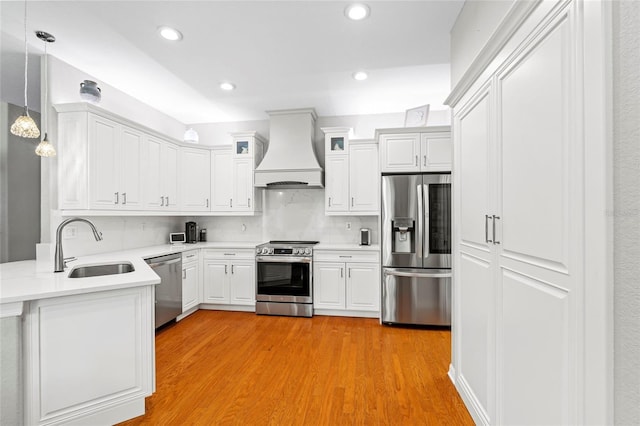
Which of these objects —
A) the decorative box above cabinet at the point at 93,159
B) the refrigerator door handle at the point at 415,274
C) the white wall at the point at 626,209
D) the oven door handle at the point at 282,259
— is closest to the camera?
the white wall at the point at 626,209

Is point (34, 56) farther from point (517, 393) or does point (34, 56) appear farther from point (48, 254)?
point (517, 393)

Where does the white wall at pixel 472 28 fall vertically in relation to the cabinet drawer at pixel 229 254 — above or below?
above

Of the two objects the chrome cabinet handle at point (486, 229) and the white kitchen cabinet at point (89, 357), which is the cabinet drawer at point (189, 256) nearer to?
the white kitchen cabinet at point (89, 357)

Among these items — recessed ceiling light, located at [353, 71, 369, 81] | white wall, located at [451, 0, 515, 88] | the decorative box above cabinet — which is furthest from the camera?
recessed ceiling light, located at [353, 71, 369, 81]

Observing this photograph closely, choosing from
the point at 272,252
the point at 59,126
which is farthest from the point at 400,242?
the point at 59,126

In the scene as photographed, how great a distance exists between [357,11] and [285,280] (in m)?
3.06

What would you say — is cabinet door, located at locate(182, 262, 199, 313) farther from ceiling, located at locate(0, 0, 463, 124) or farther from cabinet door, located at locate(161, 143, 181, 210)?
ceiling, located at locate(0, 0, 463, 124)

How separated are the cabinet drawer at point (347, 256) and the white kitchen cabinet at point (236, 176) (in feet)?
4.08

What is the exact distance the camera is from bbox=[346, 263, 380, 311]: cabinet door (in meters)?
3.59

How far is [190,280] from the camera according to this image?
3.74 metres

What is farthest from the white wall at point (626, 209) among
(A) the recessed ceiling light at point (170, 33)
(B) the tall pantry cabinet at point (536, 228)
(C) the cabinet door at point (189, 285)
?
Result: (C) the cabinet door at point (189, 285)

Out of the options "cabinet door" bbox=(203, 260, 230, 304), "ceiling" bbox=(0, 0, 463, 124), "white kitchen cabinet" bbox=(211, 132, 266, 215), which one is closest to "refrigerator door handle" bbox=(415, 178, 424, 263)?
"ceiling" bbox=(0, 0, 463, 124)

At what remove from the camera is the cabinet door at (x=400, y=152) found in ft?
11.0

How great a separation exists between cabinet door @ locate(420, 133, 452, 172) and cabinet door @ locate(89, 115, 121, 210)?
344cm
